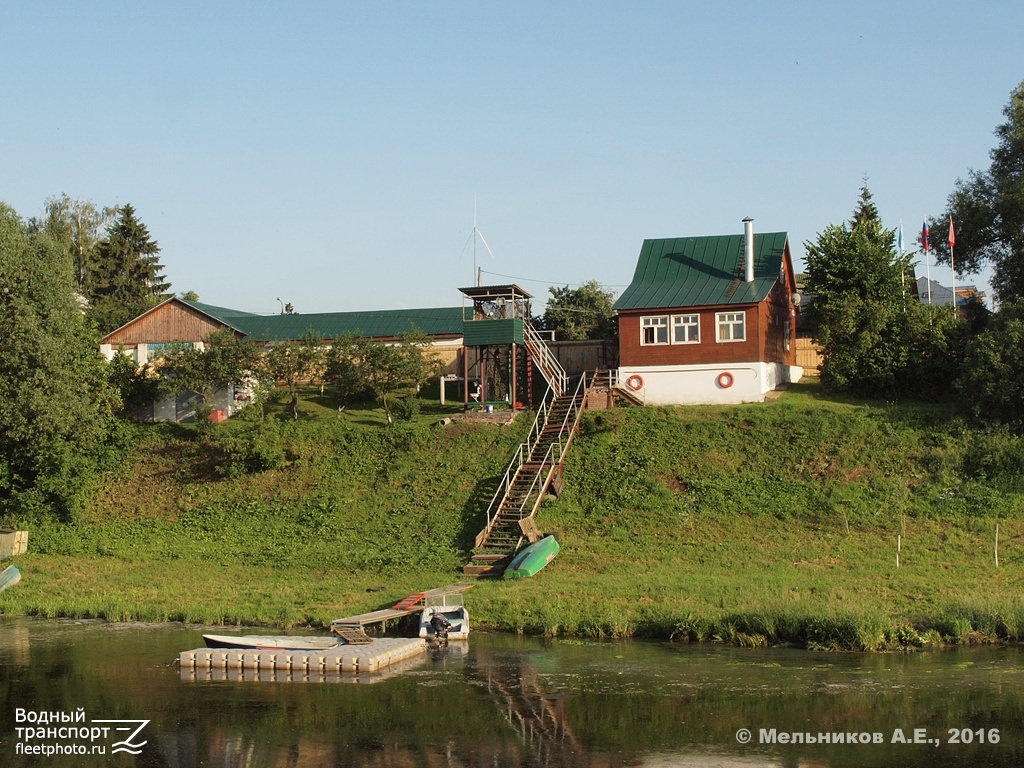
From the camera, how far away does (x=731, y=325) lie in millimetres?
44000

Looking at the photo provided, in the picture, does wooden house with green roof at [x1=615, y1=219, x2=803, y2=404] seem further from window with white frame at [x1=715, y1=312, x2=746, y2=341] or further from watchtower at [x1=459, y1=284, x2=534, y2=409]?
watchtower at [x1=459, y1=284, x2=534, y2=409]

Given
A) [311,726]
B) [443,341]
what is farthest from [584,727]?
[443,341]

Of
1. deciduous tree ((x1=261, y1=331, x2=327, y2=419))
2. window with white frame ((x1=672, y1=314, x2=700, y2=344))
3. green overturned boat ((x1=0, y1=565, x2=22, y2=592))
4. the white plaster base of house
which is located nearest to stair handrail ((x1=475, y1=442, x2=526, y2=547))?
the white plaster base of house

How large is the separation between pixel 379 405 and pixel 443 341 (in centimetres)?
649

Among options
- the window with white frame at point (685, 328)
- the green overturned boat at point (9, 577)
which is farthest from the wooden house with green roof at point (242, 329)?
the green overturned boat at point (9, 577)

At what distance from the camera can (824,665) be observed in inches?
899

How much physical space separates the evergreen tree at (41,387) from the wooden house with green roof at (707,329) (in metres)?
21.4

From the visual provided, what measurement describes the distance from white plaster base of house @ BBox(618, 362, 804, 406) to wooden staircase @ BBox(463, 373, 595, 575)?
2.41 meters

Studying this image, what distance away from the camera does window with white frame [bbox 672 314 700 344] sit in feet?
145

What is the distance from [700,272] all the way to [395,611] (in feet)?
82.6

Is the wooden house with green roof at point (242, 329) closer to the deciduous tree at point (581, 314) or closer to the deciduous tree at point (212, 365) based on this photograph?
the deciduous tree at point (212, 365)

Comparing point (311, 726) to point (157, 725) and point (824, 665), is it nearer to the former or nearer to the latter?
point (157, 725)

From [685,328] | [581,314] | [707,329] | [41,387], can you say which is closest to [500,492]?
[685,328]

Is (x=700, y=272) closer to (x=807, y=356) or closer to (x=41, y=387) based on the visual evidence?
(x=807, y=356)
